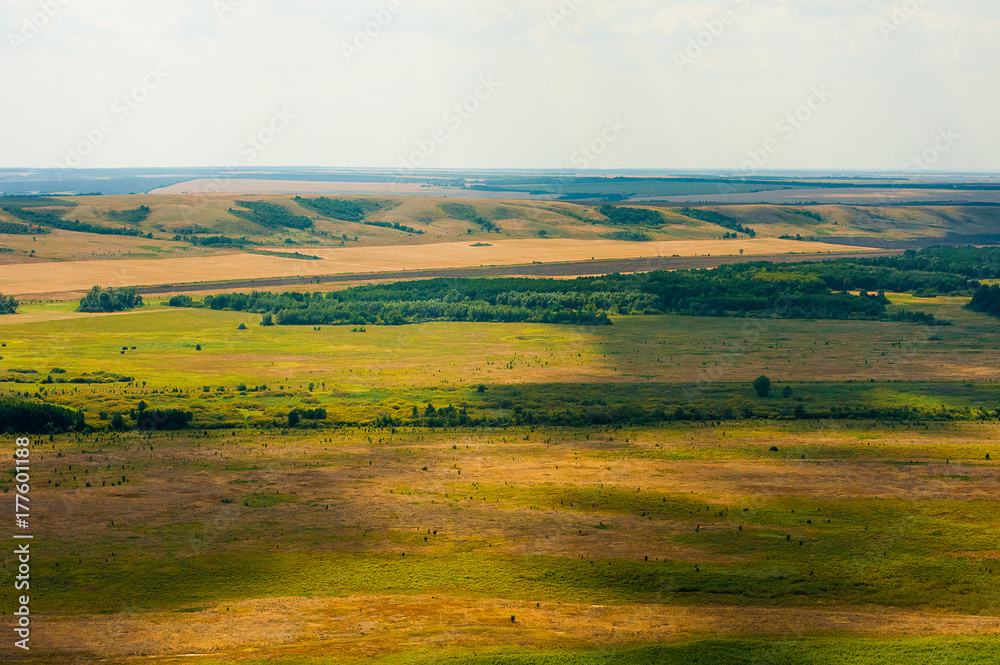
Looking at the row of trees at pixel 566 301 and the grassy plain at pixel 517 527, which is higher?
the row of trees at pixel 566 301

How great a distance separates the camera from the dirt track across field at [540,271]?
14861 cm

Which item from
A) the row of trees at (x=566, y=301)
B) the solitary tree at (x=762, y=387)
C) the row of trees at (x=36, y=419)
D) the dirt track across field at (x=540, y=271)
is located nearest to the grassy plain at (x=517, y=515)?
the solitary tree at (x=762, y=387)

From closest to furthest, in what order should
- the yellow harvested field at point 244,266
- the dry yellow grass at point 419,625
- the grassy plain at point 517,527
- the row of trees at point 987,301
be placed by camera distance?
the dry yellow grass at point 419,625, the grassy plain at point 517,527, the row of trees at point 987,301, the yellow harvested field at point 244,266

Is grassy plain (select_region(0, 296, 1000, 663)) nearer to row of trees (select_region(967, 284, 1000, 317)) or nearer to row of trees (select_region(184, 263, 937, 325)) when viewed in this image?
row of trees (select_region(184, 263, 937, 325))

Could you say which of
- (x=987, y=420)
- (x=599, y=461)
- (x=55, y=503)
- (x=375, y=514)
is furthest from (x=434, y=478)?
(x=987, y=420)

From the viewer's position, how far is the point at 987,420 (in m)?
71.9

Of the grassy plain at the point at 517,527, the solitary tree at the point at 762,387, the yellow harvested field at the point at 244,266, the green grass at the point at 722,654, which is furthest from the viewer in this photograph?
the yellow harvested field at the point at 244,266

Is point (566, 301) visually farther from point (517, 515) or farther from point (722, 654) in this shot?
point (722, 654)

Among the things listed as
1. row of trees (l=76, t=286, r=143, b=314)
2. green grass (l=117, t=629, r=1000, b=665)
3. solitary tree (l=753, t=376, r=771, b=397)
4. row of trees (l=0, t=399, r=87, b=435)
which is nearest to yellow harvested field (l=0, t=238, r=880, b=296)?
row of trees (l=76, t=286, r=143, b=314)

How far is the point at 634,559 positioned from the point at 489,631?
9.58 metres

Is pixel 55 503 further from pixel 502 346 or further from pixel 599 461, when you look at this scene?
pixel 502 346

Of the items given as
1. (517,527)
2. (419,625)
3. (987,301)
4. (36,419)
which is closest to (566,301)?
(987,301)

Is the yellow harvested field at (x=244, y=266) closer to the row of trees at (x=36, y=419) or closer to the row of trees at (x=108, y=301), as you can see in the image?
the row of trees at (x=108, y=301)

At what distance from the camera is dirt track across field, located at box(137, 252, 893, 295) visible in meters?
149
